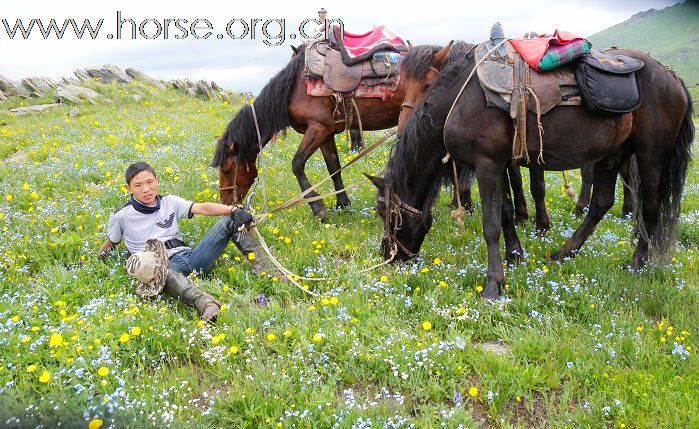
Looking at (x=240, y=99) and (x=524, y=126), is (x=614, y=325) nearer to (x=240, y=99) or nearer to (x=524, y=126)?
(x=524, y=126)

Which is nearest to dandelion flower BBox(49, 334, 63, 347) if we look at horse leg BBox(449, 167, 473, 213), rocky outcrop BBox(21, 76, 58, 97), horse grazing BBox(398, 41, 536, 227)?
horse grazing BBox(398, 41, 536, 227)

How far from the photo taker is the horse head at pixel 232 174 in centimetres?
762

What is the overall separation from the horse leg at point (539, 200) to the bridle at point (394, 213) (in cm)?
234

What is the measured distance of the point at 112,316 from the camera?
4.20 meters

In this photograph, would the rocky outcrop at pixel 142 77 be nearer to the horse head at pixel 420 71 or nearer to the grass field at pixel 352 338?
the grass field at pixel 352 338

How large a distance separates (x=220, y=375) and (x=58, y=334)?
4.29 ft

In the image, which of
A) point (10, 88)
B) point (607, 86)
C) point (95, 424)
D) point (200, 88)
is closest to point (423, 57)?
point (607, 86)

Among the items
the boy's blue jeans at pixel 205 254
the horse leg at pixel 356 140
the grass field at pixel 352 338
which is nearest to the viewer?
the grass field at pixel 352 338

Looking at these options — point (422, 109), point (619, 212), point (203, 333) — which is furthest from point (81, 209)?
point (619, 212)

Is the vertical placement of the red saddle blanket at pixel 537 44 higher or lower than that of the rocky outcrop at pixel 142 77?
higher

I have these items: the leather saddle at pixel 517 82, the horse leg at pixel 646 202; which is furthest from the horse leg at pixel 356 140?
the horse leg at pixel 646 202

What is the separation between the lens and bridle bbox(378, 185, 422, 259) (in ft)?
18.0

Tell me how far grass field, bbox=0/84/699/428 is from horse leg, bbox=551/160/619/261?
0.31 meters

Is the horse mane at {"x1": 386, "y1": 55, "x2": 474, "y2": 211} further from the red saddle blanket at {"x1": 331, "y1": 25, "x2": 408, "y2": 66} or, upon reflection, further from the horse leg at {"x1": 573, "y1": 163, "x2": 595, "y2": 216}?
the horse leg at {"x1": 573, "y1": 163, "x2": 595, "y2": 216}
